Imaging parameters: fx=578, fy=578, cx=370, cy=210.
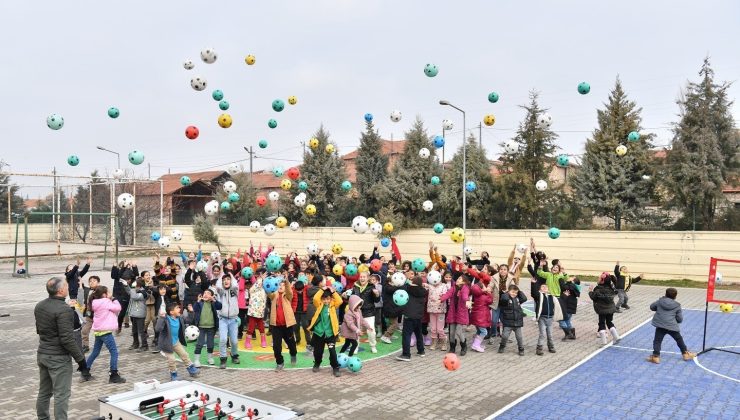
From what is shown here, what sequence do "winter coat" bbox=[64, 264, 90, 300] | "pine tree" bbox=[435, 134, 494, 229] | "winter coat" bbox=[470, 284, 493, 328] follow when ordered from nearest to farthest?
"winter coat" bbox=[470, 284, 493, 328]
"winter coat" bbox=[64, 264, 90, 300]
"pine tree" bbox=[435, 134, 494, 229]

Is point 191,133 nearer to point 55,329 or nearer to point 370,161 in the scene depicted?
→ point 55,329

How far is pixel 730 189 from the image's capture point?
25.3 m

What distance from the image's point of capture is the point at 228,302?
10305mm

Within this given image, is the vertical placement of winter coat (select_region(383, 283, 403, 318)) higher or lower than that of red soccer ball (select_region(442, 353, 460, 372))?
higher

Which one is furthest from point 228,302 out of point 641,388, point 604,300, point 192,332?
point 604,300

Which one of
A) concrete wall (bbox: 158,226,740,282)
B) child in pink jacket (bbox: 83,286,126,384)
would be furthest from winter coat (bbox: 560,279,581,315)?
concrete wall (bbox: 158,226,740,282)

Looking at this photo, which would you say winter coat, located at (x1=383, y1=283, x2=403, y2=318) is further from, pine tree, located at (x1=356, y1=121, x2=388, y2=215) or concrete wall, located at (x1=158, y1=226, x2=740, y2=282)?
pine tree, located at (x1=356, y1=121, x2=388, y2=215)

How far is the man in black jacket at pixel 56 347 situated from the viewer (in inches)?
277

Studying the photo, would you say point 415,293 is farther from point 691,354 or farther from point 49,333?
point 49,333

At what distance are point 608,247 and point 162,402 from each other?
21893 mm

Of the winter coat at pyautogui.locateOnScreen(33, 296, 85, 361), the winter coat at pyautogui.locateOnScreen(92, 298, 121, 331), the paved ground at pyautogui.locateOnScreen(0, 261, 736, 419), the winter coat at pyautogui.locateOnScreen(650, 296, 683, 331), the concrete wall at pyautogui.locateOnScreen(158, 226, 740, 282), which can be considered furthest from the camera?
the concrete wall at pyautogui.locateOnScreen(158, 226, 740, 282)

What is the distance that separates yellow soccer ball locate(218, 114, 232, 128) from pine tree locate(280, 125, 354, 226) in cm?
1973

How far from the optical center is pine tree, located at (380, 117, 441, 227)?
3100 centimetres

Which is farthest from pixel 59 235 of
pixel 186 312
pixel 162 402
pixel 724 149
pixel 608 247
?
pixel 724 149
